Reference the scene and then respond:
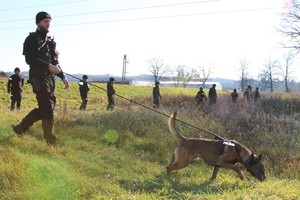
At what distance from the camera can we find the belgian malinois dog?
575cm

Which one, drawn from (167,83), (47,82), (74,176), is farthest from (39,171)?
(167,83)

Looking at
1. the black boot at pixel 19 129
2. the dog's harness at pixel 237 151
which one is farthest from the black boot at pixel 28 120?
the dog's harness at pixel 237 151

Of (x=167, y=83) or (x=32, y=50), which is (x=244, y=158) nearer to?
(x=32, y=50)

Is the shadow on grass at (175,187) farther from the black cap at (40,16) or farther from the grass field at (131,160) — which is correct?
the black cap at (40,16)

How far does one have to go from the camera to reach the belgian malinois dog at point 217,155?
5.75 meters

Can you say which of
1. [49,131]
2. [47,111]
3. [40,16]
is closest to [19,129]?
[49,131]

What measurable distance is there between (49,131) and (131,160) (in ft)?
4.83

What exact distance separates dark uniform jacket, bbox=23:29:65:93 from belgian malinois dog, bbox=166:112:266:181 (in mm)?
2109

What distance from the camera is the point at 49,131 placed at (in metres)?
5.70

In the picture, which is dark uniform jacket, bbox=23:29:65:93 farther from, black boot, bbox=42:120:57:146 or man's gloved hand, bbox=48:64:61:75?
black boot, bbox=42:120:57:146

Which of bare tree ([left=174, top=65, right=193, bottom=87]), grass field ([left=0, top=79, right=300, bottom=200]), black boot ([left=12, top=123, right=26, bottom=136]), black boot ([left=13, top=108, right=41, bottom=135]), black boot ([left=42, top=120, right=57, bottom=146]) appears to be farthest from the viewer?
bare tree ([left=174, top=65, right=193, bottom=87])

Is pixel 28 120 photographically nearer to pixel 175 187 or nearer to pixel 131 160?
pixel 131 160

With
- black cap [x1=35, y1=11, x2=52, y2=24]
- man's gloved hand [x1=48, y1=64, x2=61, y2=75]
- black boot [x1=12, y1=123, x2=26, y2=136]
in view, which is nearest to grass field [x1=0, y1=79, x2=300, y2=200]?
black boot [x1=12, y1=123, x2=26, y2=136]

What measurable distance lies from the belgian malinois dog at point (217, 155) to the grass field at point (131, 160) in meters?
0.19
